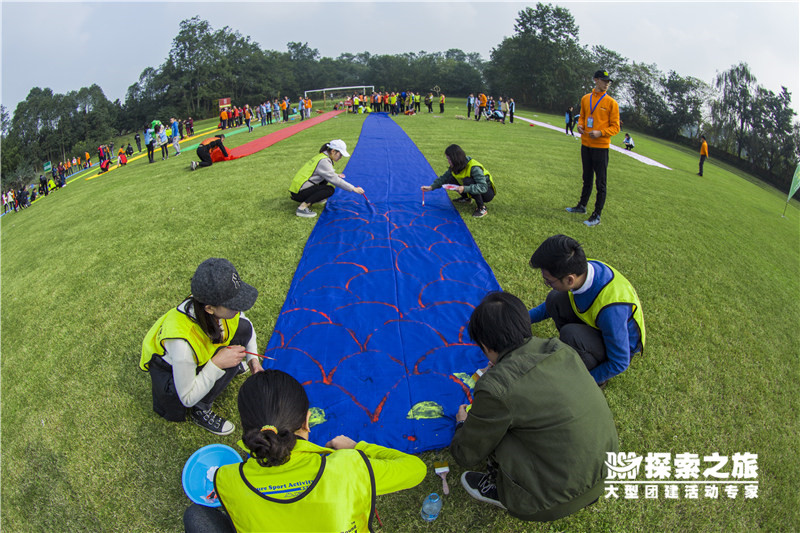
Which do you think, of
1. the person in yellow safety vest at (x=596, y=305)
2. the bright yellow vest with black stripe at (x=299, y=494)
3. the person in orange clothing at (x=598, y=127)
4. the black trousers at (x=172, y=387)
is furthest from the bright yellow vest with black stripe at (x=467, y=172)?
the bright yellow vest with black stripe at (x=299, y=494)

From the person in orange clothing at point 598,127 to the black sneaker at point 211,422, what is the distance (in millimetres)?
4962

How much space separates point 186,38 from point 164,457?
2355 inches

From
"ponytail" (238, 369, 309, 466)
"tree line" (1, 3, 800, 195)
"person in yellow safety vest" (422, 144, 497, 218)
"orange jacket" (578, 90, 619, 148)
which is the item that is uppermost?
"tree line" (1, 3, 800, 195)

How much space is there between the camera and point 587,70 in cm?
4081

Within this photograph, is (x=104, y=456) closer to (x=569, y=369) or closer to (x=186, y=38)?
(x=569, y=369)

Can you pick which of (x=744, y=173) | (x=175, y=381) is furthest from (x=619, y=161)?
(x=744, y=173)

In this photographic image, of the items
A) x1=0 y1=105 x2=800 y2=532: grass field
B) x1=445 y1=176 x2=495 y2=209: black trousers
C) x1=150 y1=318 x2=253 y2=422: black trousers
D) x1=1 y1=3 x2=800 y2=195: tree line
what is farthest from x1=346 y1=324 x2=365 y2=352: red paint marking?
x1=1 y1=3 x2=800 y2=195: tree line

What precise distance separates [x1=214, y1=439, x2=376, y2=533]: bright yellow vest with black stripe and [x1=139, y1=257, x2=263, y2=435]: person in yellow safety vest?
35.2 inches

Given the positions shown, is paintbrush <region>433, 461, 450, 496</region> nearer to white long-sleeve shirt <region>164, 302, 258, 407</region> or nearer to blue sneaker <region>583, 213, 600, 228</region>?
white long-sleeve shirt <region>164, 302, 258, 407</region>

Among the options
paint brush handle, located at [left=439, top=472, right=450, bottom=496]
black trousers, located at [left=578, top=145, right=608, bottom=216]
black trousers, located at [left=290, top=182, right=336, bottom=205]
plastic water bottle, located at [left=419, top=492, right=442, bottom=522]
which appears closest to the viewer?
plastic water bottle, located at [left=419, top=492, right=442, bottom=522]

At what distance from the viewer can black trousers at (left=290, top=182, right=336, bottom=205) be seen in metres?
5.51

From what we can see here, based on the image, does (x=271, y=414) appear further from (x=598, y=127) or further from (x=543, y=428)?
(x=598, y=127)

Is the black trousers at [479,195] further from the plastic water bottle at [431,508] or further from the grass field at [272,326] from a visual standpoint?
the plastic water bottle at [431,508]

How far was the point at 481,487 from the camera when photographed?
2068mm
